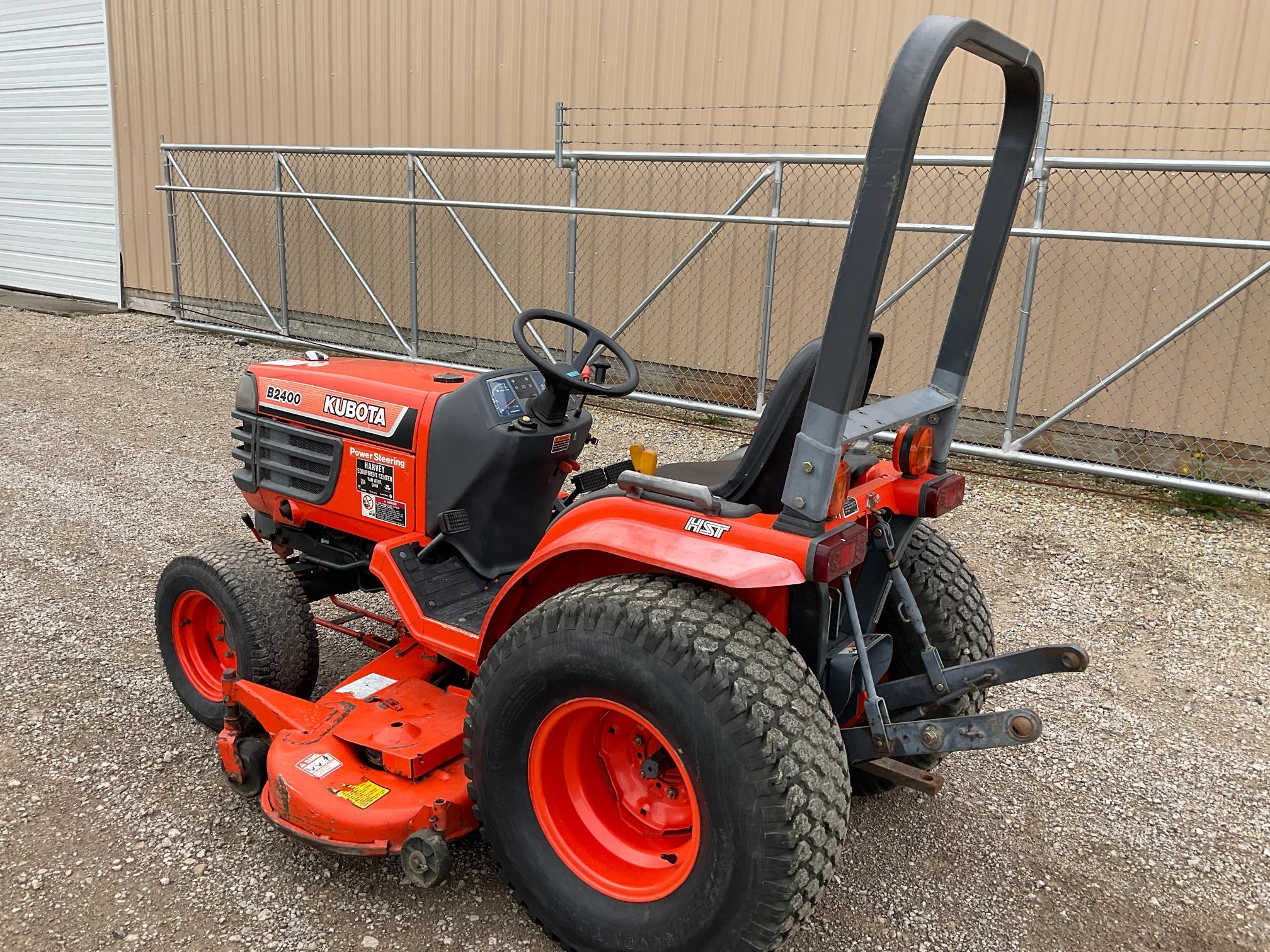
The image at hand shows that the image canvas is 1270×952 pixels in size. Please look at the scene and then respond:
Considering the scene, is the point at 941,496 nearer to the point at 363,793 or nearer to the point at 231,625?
the point at 363,793

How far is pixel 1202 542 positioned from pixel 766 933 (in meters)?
4.51

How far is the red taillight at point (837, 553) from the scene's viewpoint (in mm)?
2154

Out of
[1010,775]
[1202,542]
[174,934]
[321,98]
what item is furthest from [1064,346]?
[321,98]

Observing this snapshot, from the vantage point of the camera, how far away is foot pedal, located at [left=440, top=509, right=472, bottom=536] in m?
3.24

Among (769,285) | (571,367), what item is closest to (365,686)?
(571,367)

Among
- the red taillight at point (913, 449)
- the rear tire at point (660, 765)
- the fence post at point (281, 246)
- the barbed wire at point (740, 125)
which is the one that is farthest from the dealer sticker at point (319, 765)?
the fence post at point (281, 246)

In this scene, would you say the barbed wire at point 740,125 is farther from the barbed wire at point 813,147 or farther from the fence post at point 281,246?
the fence post at point 281,246

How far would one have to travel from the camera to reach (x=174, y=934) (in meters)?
2.56

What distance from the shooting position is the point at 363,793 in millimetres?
2699

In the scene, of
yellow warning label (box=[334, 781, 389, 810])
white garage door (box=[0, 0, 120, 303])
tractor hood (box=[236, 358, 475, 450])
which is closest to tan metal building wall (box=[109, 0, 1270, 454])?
white garage door (box=[0, 0, 120, 303])

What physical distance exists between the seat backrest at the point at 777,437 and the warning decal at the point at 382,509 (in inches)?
52.8

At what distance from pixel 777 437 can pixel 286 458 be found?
2.11 metres

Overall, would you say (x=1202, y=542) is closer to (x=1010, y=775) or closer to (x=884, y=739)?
(x=1010, y=775)

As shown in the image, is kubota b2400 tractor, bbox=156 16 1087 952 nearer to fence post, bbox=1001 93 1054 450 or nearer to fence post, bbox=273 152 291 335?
fence post, bbox=1001 93 1054 450
